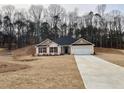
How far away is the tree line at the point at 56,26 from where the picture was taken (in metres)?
60.9

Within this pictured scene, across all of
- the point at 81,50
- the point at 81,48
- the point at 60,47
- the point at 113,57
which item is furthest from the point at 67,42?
the point at 113,57

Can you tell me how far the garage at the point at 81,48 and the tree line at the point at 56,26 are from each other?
55.1 ft

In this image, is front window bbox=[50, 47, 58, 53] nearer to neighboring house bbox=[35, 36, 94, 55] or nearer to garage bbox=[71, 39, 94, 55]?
neighboring house bbox=[35, 36, 94, 55]

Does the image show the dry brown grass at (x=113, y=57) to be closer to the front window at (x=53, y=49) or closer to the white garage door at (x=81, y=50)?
the white garage door at (x=81, y=50)

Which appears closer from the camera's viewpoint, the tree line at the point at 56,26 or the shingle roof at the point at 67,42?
the shingle roof at the point at 67,42

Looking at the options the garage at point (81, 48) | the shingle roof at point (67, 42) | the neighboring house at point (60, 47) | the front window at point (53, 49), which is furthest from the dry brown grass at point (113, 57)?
the front window at point (53, 49)

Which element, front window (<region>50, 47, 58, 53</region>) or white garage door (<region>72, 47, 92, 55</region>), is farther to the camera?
white garage door (<region>72, 47, 92, 55</region>)

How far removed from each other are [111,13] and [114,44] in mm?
8190

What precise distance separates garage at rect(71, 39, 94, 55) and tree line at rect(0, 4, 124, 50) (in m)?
16.8

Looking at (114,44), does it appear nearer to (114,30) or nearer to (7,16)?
(114,30)

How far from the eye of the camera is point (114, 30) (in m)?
60.8

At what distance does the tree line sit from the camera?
6088 cm

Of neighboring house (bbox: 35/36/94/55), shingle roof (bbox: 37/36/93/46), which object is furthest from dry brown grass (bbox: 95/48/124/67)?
shingle roof (bbox: 37/36/93/46)

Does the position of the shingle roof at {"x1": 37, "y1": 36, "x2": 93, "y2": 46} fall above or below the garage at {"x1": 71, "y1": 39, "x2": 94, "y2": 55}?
above
